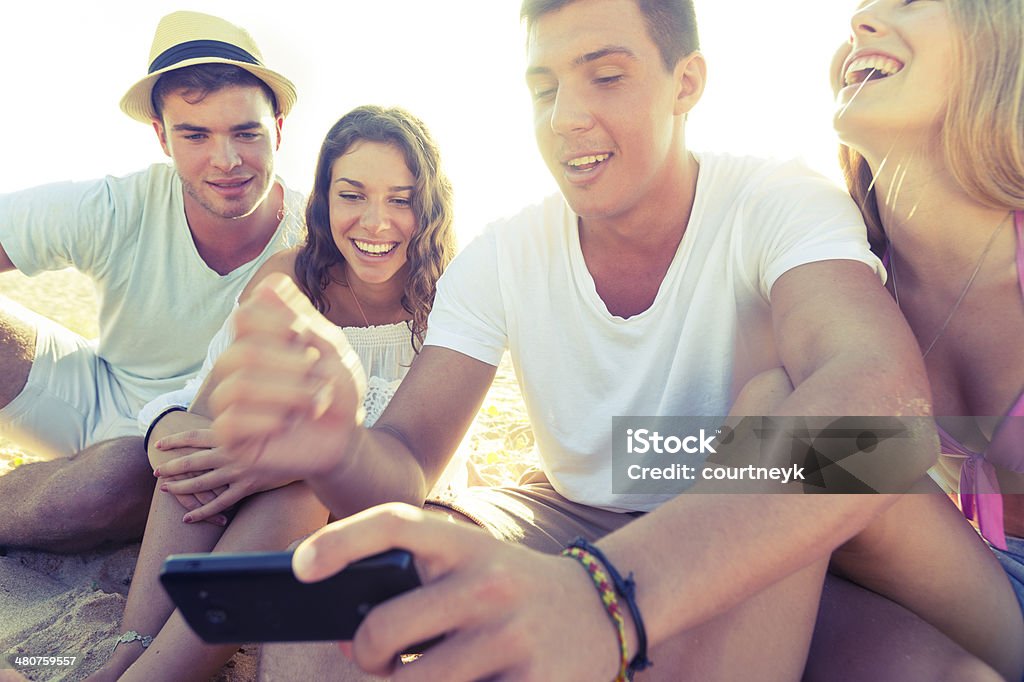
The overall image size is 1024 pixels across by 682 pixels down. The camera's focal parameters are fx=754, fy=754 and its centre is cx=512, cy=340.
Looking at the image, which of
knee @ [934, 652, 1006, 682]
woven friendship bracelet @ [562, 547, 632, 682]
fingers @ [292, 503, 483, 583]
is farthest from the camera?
knee @ [934, 652, 1006, 682]

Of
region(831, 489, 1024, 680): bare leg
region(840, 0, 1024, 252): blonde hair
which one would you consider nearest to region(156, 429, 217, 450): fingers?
region(831, 489, 1024, 680): bare leg

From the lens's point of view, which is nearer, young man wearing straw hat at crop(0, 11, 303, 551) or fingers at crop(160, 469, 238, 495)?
fingers at crop(160, 469, 238, 495)

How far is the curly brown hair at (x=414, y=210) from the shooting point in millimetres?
3277

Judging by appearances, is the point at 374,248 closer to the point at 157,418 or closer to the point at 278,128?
the point at 157,418

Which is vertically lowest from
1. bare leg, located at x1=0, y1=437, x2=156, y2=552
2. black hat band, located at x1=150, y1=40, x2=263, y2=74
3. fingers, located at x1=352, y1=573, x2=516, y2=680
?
bare leg, located at x1=0, y1=437, x2=156, y2=552

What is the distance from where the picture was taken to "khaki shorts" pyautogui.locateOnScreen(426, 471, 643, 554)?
2.07 metres

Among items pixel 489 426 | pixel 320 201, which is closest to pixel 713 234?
pixel 320 201

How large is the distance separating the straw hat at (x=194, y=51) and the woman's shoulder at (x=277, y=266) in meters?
1.00

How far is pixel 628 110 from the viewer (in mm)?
2270

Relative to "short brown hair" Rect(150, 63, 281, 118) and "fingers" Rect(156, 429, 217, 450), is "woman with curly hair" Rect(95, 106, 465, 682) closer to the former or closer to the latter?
"fingers" Rect(156, 429, 217, 450)

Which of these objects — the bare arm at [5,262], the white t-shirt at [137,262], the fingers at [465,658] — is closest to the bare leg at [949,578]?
the fingers at [465,658]

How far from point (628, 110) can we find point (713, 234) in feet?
1.49

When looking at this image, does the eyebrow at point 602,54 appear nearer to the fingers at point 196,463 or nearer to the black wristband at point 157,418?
the fingers at point 196,463

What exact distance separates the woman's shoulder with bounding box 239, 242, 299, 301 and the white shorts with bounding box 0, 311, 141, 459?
91cm
